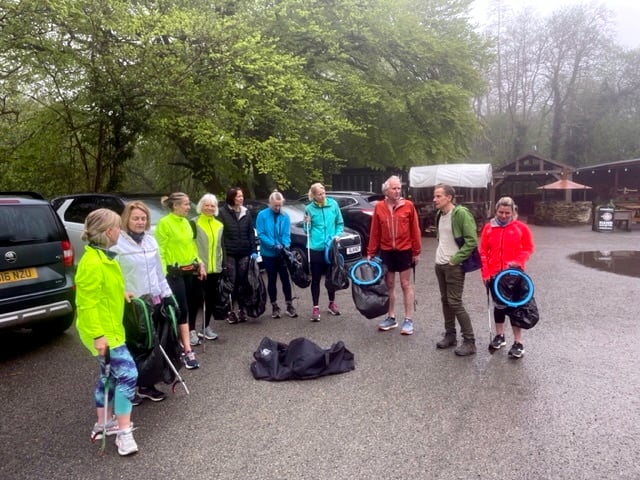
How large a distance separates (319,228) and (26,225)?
10.6ft

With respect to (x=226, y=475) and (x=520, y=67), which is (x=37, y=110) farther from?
(x=520, y=67)

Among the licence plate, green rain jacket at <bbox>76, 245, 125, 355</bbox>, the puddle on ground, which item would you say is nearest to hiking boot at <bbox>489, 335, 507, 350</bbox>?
green rain jacket at <bbox>76, 245, 125, 355</bbox>

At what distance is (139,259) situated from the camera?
333 cm

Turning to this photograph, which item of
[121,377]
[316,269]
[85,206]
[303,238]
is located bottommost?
[121,377]

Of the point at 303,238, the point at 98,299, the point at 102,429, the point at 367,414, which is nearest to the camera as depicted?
the point at 98,299

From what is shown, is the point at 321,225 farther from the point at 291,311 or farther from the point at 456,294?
the point at 456,294

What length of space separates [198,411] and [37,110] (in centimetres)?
1161

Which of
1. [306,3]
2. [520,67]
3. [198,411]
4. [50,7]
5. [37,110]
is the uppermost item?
[520,67]

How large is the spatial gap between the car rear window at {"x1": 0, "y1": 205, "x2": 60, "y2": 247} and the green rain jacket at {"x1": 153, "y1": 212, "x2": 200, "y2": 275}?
4.67 ft

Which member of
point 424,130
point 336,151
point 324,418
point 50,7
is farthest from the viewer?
point 336,151

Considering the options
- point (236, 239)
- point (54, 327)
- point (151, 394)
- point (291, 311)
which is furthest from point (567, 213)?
point (151, 394)

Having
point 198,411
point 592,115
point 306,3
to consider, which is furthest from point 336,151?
point 592,115

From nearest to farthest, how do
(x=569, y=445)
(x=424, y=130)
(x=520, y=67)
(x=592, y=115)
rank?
(x=569, y=445) → (x=424, y=130) → (x=592, y=115) → (x=520, y=67)

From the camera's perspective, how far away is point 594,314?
5.80 m
